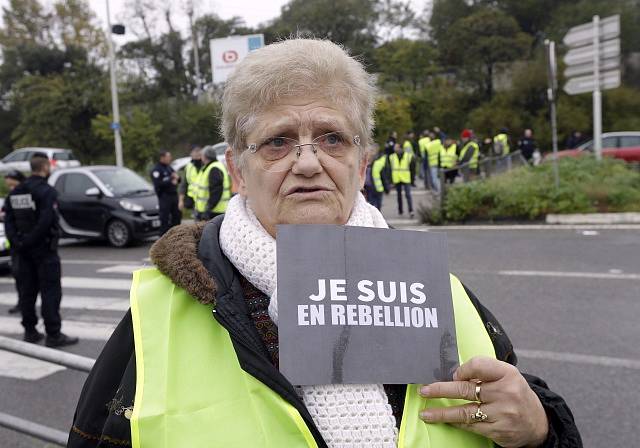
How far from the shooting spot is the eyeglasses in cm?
166

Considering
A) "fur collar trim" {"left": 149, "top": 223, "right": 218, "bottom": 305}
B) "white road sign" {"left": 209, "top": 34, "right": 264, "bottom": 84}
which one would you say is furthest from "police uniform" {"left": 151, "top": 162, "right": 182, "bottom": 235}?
"fur collar trim" {"left": 149, "top": 223, "right": 218, "bottom": 305}

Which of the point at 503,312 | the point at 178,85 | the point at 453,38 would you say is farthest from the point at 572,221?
the point at 178,85

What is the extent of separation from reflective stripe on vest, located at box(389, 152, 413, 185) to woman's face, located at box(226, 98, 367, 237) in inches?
518

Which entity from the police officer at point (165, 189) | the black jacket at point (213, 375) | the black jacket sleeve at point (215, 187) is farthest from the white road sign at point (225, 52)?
the black jacket at point (213, 375)

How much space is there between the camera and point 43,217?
252 inches

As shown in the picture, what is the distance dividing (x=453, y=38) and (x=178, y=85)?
20482 millimetres

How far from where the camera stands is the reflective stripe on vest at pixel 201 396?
138cm

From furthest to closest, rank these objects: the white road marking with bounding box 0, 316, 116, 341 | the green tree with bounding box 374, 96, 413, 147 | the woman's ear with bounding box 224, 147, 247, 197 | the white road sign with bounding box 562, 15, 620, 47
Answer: the green tree with bounding box 374, 96, 413, 147, the white road sign with bounding box 562, 15, 620, 47, the white road marking with bounding box 0, 316, 116, 341, the woman's ear with bounding box 224, 147, 247, 197

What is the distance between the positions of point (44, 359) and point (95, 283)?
735cm

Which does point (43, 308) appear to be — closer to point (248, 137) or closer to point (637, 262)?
point (248, 137)

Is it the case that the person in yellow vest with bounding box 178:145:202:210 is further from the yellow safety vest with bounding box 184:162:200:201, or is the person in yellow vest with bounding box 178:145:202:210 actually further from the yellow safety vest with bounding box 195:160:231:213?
the yellow safety vest with bounding box 195:160:231:213

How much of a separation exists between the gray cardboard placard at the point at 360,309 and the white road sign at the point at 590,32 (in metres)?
13.9

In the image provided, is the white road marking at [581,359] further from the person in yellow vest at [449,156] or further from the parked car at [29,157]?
the parked car at [29,157]

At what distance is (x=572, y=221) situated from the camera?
40.5 feet
